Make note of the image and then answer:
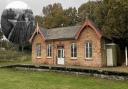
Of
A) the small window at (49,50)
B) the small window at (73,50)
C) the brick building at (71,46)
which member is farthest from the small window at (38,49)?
the small window at (73,50)

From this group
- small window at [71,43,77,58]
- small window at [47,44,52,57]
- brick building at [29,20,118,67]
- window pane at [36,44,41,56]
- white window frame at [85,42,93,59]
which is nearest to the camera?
brick building at [29,20,118,67]

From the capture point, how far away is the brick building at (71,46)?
131 ft

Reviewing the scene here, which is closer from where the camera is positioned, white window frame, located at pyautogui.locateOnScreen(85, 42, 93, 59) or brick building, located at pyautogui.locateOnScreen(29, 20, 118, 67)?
brick building, located at pyautogui.locateOnScreen(29, 20, 118, 67)

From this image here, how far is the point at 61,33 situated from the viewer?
47.0 m

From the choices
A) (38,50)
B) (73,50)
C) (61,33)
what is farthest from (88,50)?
(38,50)

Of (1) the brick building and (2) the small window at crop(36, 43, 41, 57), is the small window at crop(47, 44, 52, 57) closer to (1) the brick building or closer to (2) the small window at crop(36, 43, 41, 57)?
(1) the brick building

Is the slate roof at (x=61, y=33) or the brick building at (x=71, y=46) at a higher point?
the slate roof at (x=61, y=33)

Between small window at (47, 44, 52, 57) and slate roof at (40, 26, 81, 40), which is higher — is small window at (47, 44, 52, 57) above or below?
below

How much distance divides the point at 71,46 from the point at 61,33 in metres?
4.28

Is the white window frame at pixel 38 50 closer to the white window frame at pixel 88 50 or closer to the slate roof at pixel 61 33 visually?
the slate roof at pixel 61 33

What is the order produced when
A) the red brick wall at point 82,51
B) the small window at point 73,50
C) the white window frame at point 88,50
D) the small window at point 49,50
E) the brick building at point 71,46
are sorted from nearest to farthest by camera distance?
the red brick wall at point 82,51 < the brick building at point 71,46 < the white window frame at point 88,50 < the small window at point 73,50 < the small window at point 49,50

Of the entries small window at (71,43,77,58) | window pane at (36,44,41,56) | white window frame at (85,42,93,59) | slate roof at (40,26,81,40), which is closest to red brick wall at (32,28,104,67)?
white window frame at (85,42,93,59)

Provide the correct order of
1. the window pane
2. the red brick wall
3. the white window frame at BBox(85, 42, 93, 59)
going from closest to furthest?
the red brick wall → the white window frame at BBox(85, 42, 93, 59) → the window pane

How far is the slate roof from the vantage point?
4441cm
